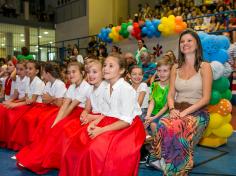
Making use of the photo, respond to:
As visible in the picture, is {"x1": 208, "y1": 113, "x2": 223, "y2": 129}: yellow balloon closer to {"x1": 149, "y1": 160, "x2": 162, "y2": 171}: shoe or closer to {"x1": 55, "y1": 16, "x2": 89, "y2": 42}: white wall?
{"x1": 149, "y1": 160, "x2": 162, "y2": 171}: shoe

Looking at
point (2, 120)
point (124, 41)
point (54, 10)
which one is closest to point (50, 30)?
point (54, 10)

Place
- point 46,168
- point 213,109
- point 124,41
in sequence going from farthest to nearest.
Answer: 1. point 124,41
2. point 213,109
3. point 46,168

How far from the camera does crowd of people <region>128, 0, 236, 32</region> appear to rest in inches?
308

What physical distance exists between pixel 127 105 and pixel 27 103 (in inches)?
82.4

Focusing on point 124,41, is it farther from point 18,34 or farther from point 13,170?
point 18,34

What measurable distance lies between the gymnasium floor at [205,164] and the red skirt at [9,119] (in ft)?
0.65

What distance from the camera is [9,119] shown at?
4.16m

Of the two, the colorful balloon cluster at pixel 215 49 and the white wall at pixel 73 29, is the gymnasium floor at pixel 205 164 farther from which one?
the white wall at pixel 73 29

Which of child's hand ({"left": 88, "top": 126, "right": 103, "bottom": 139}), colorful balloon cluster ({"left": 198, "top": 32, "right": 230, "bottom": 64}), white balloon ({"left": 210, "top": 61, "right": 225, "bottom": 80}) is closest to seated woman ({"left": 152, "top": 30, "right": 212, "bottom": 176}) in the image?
child's hand ({"left": 88, "top": 126, "right": 103, "bottom": 139})

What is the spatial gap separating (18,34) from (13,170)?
50.6ft

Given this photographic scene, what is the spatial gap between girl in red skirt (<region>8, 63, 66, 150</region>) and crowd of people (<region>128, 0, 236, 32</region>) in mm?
4467

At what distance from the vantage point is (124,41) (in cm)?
1051

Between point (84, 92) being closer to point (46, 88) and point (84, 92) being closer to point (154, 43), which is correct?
point (46, 88)

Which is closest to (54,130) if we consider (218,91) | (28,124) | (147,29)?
(28,124)
